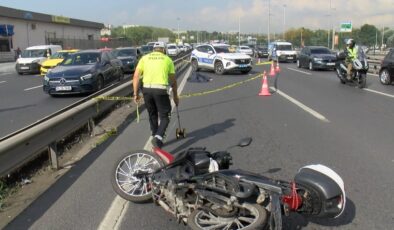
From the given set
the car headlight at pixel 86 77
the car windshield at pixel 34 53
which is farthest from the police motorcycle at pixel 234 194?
the car windshield at pixel 34 53

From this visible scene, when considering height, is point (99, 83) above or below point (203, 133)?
above

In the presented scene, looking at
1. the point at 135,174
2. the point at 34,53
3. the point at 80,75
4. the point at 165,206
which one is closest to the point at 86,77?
the point at 80,75

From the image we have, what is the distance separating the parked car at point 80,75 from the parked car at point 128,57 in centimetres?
855

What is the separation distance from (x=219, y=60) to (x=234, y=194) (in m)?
23.7

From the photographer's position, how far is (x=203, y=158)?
181 inches

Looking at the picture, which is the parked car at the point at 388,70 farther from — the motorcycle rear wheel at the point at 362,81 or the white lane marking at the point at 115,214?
the white lane marking at the point at 115,214

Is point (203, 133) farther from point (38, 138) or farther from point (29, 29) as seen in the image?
point (29, 29)

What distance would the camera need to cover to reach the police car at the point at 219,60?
2666 cm

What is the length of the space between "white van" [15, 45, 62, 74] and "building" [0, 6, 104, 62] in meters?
20.8

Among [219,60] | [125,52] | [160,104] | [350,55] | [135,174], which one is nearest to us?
[135,174]

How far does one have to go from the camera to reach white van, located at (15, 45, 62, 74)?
31719 mm

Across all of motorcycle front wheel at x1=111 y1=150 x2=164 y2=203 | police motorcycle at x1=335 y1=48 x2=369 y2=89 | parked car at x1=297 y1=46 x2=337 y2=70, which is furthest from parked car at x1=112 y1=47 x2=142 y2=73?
motorcycle front wheel at x1=111 y1=150 x2=164 y2=203

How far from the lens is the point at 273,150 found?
25.2ft

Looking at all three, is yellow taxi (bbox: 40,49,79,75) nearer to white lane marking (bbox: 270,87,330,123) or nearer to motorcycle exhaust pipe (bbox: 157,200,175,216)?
white lane marking (bbox: 270,87,330,123)
